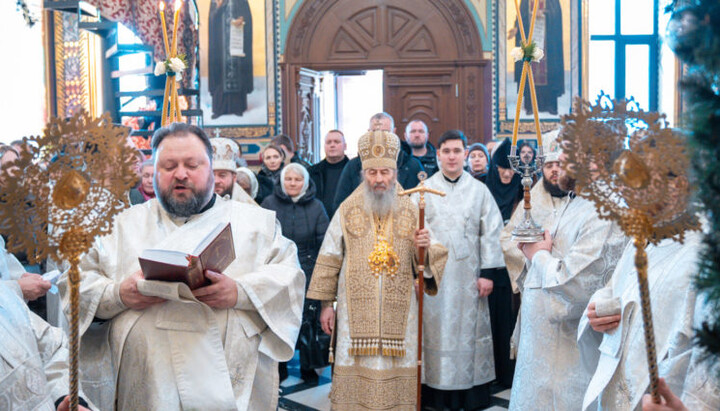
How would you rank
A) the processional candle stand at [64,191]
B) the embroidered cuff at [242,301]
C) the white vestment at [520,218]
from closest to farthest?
the processional candle stand at [64,191] → the embroidered cuff at [242,301] → the white vestment at [520,218]

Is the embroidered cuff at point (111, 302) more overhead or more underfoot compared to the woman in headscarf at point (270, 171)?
more underfoot

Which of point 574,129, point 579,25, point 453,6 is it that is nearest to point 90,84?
point 453,6

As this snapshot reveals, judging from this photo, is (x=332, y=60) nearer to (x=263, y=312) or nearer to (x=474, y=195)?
(x=474, y=195)

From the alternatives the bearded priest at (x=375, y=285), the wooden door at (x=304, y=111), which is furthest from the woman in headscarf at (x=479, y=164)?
the wooden door at (x=304, y=111)

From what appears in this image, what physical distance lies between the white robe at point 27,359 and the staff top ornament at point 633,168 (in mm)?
1518

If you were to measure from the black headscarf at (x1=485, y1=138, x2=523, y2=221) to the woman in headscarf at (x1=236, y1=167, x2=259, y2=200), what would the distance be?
182 cm

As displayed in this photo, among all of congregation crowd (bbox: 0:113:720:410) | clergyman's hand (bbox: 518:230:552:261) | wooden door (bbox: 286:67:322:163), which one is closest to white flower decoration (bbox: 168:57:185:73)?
congregation crowd (bbox: 0:113:720:410)

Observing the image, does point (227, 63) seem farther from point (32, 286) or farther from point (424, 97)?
point (32, 286)

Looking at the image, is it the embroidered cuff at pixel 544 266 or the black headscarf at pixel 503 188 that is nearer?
the embroidered cuff at pixel 544 266

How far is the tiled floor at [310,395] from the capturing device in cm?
475

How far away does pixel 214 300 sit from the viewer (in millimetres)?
2361

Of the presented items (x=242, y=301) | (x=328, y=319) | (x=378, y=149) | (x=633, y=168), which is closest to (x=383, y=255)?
(x=328, y=319)

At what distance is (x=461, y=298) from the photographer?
4.72m

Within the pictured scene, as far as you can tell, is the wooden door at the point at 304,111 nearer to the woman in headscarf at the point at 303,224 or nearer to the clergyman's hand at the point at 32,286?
the woman in headscarf at the point at 303,224
